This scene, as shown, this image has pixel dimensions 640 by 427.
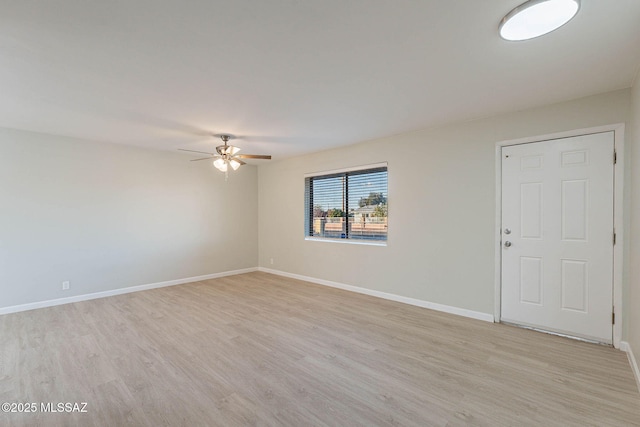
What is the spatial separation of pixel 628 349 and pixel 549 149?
208 centimetres

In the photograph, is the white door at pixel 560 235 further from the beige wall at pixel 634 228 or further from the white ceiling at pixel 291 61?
the white ceiling at pixel 291 61

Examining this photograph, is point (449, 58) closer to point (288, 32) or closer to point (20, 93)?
point (288, 32)

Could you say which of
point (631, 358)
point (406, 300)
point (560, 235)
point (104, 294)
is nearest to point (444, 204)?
point (560, 235)

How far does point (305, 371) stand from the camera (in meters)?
2.44

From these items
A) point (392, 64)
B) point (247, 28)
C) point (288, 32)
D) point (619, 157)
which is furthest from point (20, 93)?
point (619, 157)

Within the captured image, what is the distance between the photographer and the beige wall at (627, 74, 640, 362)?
232 cm

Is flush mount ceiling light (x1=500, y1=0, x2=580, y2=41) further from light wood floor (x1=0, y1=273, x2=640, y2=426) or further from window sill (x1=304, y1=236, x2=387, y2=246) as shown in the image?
window sill (x1=304, y1=236, x2=387, y2=246)

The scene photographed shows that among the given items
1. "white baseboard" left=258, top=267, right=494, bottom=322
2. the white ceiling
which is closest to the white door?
"white baseboard" left=258, top=267, right=494, bottom=322

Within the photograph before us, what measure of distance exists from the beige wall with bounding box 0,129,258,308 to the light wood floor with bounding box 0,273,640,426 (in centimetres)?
74

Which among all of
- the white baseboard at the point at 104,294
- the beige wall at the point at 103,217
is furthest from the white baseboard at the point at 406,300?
the beige wall at the point at 103,217

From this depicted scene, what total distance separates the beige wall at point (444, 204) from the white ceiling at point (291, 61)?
0.27 meters

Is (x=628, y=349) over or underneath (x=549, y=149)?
underneath

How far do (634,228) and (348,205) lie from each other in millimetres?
3529

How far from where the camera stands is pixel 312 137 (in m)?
4.43
